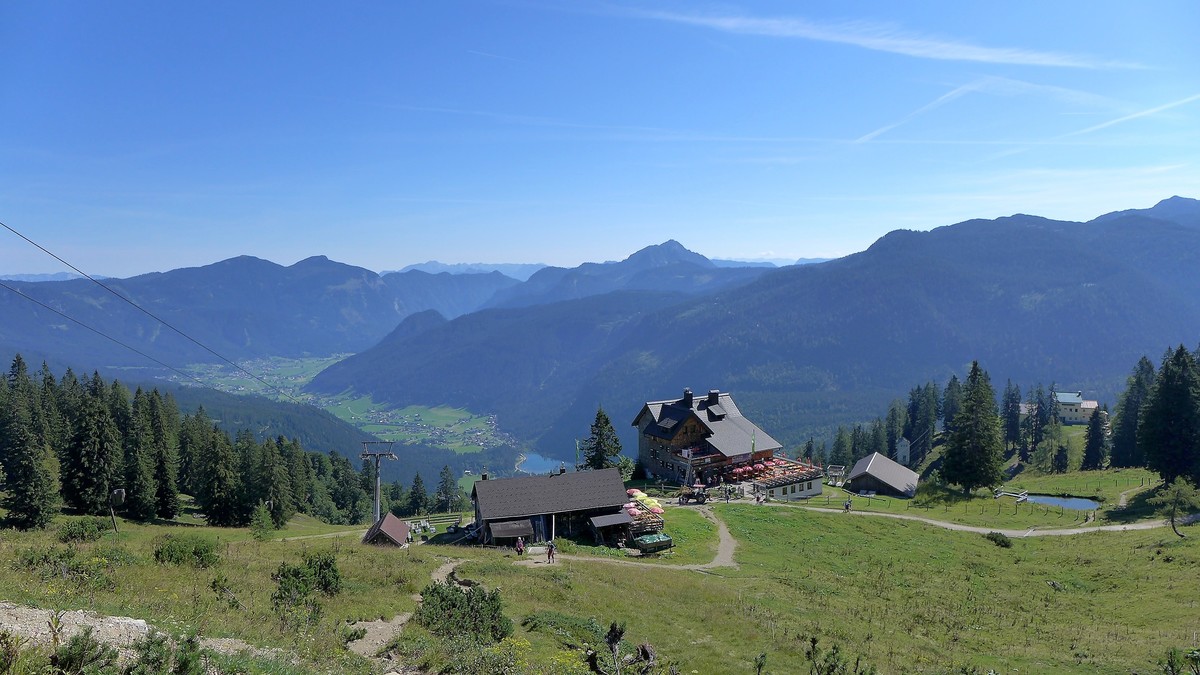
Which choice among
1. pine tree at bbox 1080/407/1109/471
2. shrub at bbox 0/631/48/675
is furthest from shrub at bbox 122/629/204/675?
pine tree at bbox 1080/407/1109/471

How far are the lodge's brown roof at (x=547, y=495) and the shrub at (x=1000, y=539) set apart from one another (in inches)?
1227

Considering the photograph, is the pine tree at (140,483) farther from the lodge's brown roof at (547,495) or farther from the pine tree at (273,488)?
the lodge's brown roof at (547,495)

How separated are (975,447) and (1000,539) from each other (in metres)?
25.4

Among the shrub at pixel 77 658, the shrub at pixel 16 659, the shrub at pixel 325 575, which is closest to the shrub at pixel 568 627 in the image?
the shrub at pixel 325 575

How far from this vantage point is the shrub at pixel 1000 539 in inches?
1940

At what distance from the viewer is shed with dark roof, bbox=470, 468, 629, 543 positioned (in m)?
47.2

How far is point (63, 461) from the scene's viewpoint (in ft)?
216

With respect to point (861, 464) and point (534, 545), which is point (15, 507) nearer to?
point (534, 545)

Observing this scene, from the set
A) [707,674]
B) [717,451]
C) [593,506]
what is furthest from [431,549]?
[717,451]

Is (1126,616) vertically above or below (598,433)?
below

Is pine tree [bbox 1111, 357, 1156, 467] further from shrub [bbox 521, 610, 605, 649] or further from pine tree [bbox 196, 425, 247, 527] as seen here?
pine tree [bbox 196, 425, 247, 527]

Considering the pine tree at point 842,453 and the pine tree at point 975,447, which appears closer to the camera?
the pine tree at point 975,447

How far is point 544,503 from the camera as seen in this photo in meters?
49.0

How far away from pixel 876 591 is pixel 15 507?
235 ft
